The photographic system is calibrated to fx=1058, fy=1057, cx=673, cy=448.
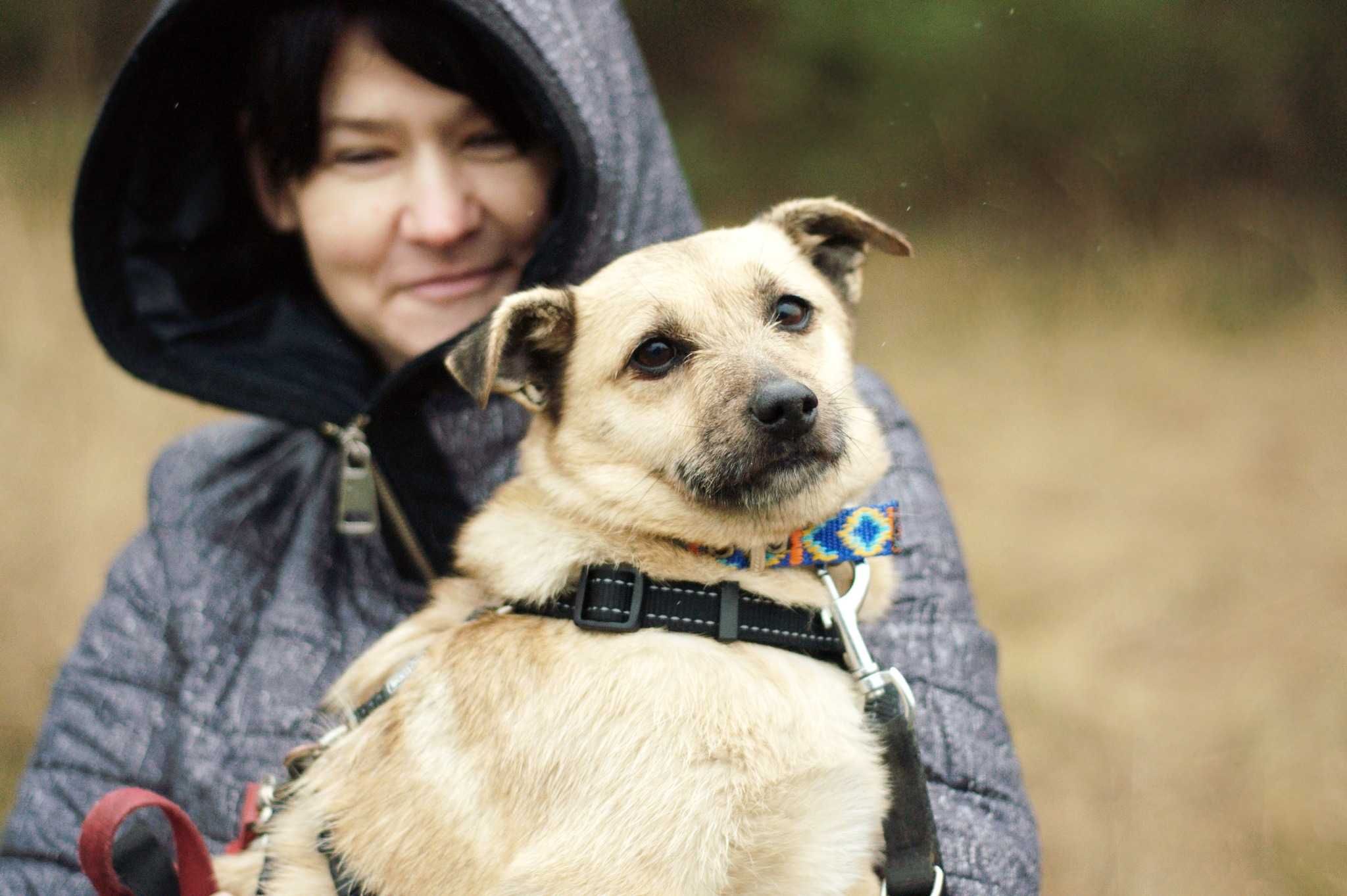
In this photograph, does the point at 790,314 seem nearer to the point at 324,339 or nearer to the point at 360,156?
the point at 360,156

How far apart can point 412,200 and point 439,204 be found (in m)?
0.11

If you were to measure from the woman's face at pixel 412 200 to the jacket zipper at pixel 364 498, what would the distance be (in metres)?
0.32

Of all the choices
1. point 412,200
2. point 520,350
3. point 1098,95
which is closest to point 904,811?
point 520,350

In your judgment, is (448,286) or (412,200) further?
(448,286)

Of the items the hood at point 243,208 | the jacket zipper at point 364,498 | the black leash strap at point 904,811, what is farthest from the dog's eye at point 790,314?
the jacket zipper at point 364,498

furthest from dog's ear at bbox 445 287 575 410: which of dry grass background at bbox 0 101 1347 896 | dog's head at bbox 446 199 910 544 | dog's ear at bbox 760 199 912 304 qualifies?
dry grass background at bbox 0 101 1347 896

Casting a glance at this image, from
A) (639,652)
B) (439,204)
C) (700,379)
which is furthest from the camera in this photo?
(439,204)

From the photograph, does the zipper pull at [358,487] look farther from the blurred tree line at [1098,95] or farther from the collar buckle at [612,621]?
the blurred tree line at [1098,95]

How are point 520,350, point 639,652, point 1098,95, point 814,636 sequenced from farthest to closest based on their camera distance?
point 1098,95, point 520,350, point 814,636, point 639,652

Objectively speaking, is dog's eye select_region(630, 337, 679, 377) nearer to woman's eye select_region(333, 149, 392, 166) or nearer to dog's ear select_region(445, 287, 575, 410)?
dog's ear select_region(445, 287, 575, 410)

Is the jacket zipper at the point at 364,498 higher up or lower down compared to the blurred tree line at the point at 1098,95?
lower down

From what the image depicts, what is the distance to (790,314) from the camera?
2561 millimetres

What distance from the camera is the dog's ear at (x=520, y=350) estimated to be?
7.43ft

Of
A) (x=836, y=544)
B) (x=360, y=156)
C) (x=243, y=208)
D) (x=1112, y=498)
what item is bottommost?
(x=1112, y=498)
